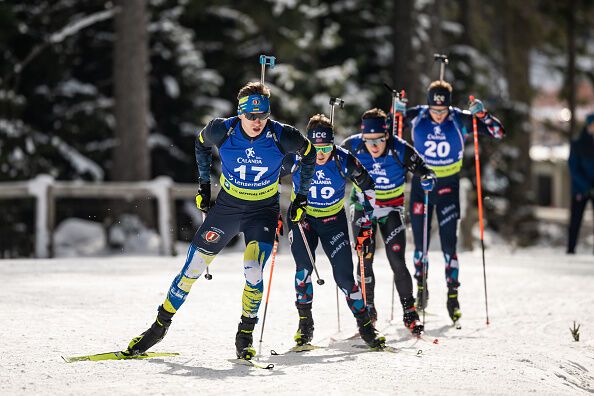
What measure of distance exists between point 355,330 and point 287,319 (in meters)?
0.82

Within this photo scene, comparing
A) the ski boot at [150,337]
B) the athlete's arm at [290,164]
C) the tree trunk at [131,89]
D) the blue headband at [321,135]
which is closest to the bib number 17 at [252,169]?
the athlete's arm at [290,164]

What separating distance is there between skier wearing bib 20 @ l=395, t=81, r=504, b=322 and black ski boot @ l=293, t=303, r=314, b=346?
2.27m

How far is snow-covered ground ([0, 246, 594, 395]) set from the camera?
766cm

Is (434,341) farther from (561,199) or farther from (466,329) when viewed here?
(561,199)

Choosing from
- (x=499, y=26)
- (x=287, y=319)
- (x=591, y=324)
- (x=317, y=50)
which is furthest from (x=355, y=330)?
(x=499, y=26)

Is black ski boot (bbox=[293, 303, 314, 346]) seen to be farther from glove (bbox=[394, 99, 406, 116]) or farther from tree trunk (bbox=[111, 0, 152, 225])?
tree trunk (bbox=[111, 0, 152, 225])

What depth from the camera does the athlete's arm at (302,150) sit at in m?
8.66

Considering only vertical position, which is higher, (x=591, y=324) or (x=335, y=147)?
(x=335, y=147)

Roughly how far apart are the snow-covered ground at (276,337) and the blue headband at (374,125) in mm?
1891

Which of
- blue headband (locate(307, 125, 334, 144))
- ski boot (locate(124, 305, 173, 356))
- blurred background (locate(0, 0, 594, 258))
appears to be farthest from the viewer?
blurred background (locate(0, 0, 594, 258))

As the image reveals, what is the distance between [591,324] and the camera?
11.3 meters

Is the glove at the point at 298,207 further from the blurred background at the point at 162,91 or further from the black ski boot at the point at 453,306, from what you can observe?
the blurred background at the point at 162,91

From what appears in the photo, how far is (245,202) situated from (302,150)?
61cm

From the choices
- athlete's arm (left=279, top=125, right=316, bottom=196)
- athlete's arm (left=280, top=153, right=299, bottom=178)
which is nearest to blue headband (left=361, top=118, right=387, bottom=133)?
athlete's arm (left=280, top=153, right=299, bottom=178)
